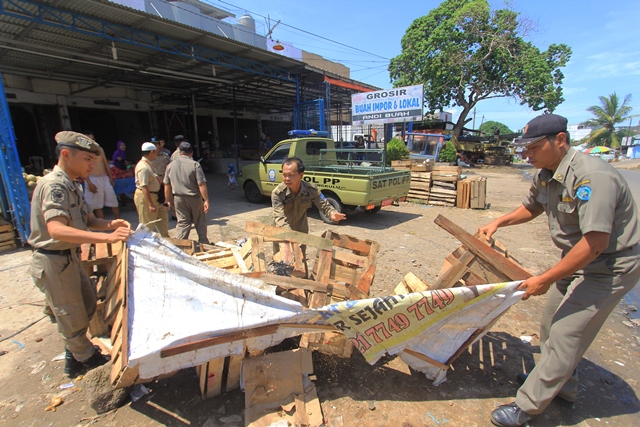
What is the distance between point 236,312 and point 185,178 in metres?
3.37

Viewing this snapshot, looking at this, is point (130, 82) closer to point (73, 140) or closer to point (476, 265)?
point (73, 140)

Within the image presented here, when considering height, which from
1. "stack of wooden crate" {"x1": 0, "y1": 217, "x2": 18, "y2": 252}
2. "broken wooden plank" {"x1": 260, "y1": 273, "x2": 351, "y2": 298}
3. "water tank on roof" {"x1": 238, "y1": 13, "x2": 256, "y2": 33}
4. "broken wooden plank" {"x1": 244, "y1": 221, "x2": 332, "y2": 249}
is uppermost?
"water tank on roof" {"x1": 238, "y1": 13, "x2": 256, "y2": 33}

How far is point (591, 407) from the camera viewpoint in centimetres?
235

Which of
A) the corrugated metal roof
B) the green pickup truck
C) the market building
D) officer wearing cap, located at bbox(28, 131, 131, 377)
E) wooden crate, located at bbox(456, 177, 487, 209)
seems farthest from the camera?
wooden crate, located at bbox(456, 177, 487, 209)

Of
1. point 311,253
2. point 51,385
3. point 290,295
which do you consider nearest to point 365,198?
point 311,253

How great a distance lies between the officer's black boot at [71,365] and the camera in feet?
8.54

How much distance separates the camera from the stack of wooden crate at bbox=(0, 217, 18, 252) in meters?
5.30

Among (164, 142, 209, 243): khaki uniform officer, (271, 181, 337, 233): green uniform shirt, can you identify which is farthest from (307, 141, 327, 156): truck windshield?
(271, 181, 337, 233): green uniform shirt

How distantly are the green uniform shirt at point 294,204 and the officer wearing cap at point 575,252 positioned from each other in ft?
6.94

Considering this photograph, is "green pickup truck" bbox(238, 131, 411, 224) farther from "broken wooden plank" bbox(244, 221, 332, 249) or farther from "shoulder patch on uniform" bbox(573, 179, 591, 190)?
"shoulder patch on uniform" bbox(573, 179, 591, 190)

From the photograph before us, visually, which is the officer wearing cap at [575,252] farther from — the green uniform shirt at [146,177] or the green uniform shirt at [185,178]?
the green uniform shirt at [146,177]

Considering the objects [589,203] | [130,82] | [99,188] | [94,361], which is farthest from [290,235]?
[130,82]

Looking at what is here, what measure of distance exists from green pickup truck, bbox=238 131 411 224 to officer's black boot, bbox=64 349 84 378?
5.26 m

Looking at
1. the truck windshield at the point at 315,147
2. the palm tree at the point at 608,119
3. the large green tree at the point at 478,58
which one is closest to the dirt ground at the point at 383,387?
the truck windshield at the point at 315,147
